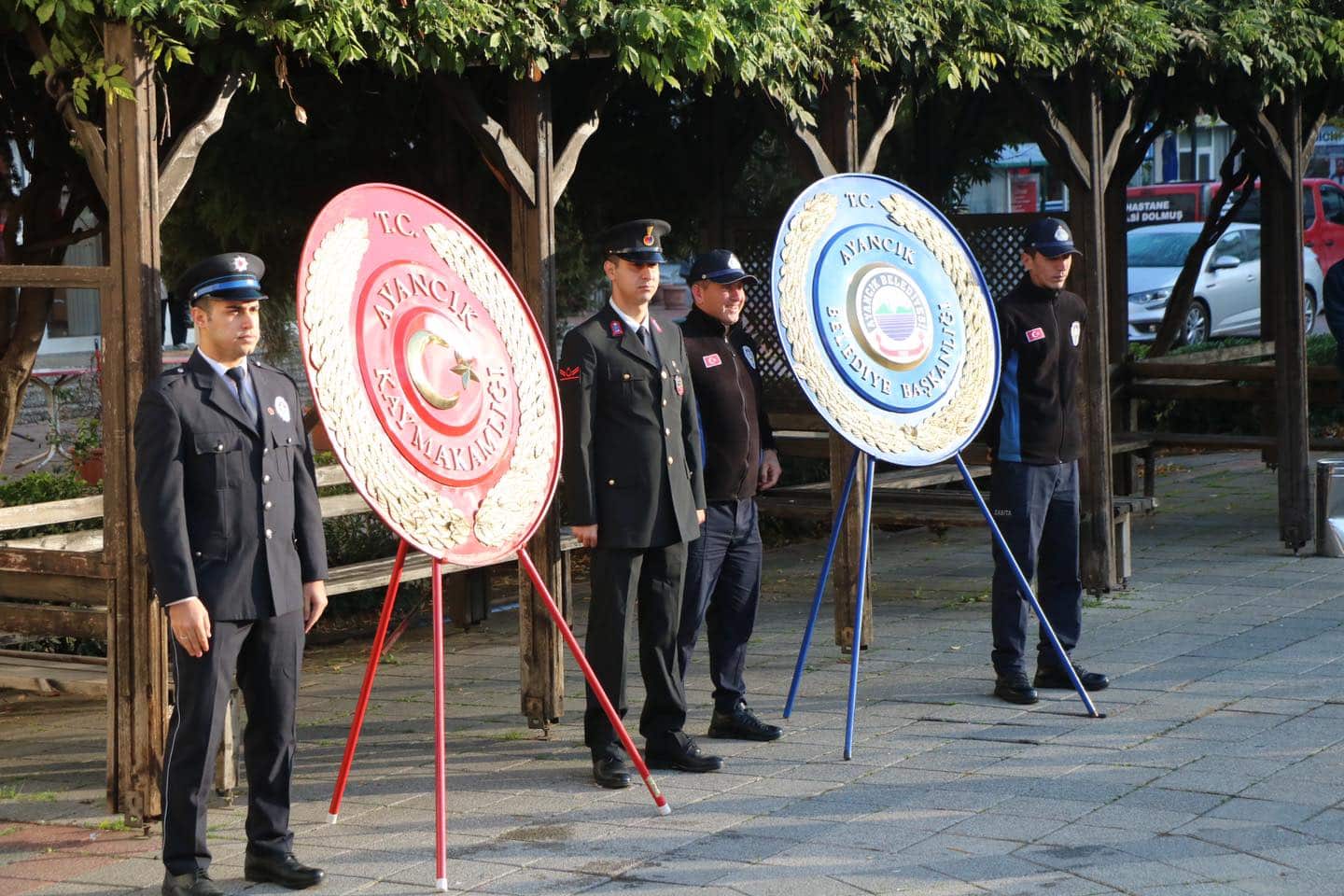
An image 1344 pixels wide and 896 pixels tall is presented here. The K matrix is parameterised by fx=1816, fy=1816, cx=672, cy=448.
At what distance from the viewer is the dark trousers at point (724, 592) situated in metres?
6.53

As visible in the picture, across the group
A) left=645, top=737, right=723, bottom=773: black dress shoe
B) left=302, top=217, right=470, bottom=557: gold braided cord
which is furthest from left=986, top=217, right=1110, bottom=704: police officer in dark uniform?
left=302, top=217, right=470, bottom=557: gold braided cord

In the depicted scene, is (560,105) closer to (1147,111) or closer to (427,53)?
(427,53)

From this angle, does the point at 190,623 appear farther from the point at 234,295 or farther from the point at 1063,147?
the point at 1063,147

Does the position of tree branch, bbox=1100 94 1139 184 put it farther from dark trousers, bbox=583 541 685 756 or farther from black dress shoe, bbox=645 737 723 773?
black dress shoe, bbox=645 737 723 773

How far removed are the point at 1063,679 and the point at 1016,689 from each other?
0.32 meters

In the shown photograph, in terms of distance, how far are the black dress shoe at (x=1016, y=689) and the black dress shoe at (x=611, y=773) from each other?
1812mm

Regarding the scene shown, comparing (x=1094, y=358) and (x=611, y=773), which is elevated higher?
(x=1094, y=358)

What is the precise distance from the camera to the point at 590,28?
6574mm

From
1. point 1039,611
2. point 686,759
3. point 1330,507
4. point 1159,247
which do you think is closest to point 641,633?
point 686,759

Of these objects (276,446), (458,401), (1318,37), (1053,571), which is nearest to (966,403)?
(1053,571)

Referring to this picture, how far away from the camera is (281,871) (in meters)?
5.05

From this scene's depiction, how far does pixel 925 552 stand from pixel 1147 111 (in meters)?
3.04

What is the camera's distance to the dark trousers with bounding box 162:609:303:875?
4.91m

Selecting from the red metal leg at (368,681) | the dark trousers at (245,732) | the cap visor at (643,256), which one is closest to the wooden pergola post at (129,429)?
the red metal leg at (368,681)
